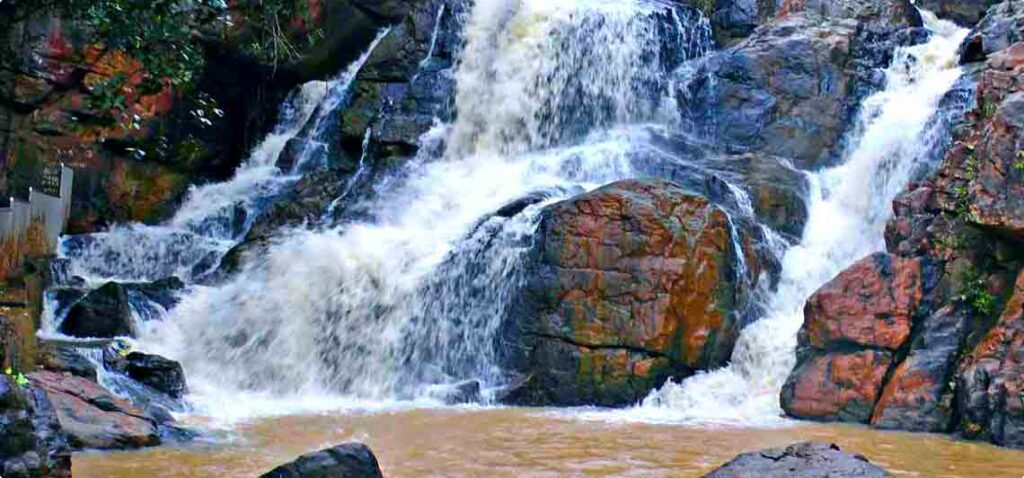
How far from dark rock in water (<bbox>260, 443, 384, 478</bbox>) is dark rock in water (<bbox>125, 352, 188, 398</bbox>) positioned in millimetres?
6512

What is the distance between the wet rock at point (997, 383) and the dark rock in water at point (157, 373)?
359 inches

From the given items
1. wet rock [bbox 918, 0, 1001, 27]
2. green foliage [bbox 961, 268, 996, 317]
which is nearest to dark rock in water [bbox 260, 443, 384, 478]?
green foliage [bbox 961, 268, 996, 317]

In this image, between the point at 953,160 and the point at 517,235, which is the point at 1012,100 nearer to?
the point at 953,160

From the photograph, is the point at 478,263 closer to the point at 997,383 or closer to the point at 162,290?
the point at 162,290

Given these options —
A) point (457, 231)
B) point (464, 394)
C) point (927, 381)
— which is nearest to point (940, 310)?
point (927, 381)

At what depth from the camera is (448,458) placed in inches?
405

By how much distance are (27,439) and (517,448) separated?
516 centimetres

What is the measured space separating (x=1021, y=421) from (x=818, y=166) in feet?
28.4

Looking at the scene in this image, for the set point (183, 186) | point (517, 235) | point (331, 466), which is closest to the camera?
point (331, 466)

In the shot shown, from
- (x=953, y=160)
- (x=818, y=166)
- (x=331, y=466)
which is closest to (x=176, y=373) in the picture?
(x=331, y=466)

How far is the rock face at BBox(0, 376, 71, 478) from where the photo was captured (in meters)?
6.75

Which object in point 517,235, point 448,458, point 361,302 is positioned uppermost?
point 517,235

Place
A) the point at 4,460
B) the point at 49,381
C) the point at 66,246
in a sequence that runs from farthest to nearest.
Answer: the point at 66,246 → the point at 49,381 → the point at 4,460

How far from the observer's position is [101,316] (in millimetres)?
15758
